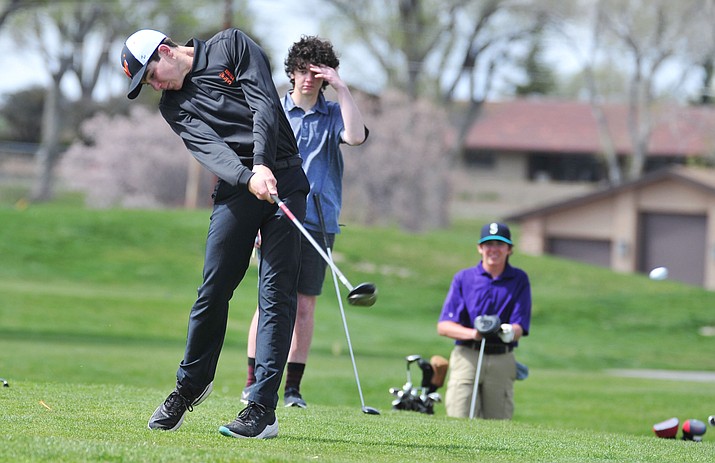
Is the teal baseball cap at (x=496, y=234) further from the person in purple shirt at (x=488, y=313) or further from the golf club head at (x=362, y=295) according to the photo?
the golf club head at (x=362, y=295)

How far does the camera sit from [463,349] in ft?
29.9

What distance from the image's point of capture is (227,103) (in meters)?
5.87

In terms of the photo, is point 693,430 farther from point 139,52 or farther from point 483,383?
point 139,52

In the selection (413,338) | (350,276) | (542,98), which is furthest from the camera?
(542,98)

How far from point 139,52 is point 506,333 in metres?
3.80

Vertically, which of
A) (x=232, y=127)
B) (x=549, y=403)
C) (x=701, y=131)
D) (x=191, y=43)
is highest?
(x=701, y=131)

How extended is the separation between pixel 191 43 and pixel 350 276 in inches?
792

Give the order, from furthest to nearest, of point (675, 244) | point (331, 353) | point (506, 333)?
point (675, 244), point (331, 353), point (506, 333)

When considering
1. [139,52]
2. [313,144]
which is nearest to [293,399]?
[313,144]

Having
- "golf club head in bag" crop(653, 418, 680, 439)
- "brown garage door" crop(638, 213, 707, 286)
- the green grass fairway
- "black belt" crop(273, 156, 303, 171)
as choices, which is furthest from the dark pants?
"brown garage door" crop(638, 213, 707, 286)

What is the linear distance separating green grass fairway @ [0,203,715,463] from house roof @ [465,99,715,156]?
28.0 m

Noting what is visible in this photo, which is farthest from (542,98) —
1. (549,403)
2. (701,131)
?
(549,403)

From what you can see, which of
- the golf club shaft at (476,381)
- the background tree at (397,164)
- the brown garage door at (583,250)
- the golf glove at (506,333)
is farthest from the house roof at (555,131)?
the golf glove at (506,333)

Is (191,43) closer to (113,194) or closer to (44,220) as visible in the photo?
(44,220)
